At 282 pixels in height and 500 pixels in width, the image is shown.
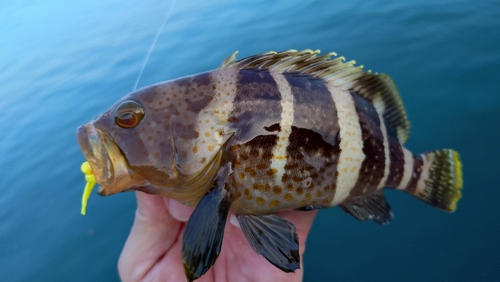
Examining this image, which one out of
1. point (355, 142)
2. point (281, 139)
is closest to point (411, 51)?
point (355, 142)

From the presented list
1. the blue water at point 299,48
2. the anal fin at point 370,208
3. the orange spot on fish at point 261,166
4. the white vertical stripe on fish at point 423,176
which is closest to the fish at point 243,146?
the orange spot on fish at point 261,166

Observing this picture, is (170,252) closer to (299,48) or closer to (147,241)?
(147,241)

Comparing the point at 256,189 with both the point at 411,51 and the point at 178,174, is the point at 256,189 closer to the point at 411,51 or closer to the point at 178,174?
the point at 178,174

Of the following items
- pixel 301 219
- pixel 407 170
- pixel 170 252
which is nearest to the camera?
pixel 407 170

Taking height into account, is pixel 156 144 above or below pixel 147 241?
above

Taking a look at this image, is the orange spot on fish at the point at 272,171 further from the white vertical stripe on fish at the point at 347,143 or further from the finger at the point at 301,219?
the finger at the point at 301,219

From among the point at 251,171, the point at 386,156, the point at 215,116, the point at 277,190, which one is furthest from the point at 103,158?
the point at 386,156
